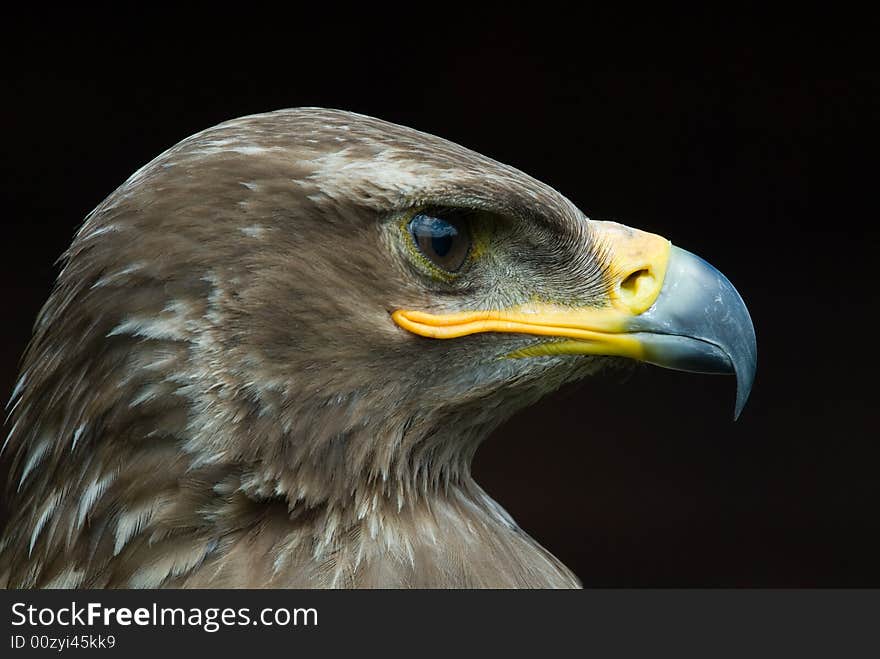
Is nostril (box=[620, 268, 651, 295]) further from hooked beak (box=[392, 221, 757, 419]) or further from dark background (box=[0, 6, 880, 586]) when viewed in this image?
dark background (box=[0, 6, 880, 586])

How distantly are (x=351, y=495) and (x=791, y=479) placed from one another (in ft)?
13.5

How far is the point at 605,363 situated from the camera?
2506 millimetres

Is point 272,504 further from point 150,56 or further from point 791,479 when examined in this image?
point 791,479

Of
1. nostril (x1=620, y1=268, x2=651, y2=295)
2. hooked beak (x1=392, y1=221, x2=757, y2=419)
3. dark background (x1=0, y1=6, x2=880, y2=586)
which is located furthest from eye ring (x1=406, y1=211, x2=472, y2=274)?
dark background (x1=0, y1=6, x2=880, y2=586)

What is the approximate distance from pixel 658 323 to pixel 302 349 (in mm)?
708

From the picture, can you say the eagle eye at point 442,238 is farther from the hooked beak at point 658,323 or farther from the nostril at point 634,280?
the nostril at point 634,280

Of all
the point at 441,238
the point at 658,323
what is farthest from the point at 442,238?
the point at 658,323

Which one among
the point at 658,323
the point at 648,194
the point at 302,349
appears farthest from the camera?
the point at 648,194

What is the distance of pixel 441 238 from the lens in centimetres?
234

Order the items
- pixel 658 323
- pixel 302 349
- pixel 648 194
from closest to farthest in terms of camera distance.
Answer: pixel 302 349 → pixel 658 323 → pixel 648 194

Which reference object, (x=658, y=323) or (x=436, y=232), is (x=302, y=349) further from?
(x=658, y=323)

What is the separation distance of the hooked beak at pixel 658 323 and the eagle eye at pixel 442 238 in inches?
4.6

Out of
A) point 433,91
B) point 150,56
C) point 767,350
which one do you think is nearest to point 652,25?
point 433,91

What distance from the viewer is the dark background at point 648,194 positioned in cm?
520
